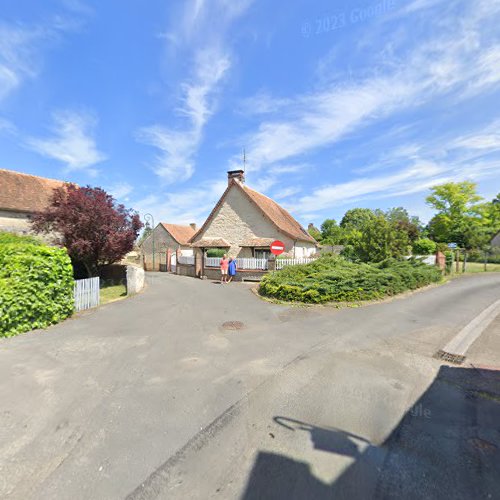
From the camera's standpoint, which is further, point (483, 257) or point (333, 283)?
point (483, 257)

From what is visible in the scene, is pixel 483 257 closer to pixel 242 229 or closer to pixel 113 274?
pixel 242 229

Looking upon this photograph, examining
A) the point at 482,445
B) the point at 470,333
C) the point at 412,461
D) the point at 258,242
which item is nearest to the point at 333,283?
the point at 470,333

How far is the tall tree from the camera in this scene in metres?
12.8

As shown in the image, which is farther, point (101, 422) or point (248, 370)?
point (248, 370)

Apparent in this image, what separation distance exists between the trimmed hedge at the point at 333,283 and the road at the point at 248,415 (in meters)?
3.04

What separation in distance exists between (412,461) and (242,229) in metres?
18.2

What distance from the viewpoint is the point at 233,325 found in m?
7.36

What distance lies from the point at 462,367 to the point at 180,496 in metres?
5.07

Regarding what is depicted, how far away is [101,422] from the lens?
10.8 ft

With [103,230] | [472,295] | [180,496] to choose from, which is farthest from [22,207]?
[472,295]

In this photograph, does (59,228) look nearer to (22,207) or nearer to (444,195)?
(22,207)

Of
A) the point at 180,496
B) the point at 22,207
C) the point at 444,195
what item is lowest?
the point at 180,496

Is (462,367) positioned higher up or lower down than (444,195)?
lower down

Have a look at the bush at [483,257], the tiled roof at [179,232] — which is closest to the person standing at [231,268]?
the tiled roof at [179,232]
